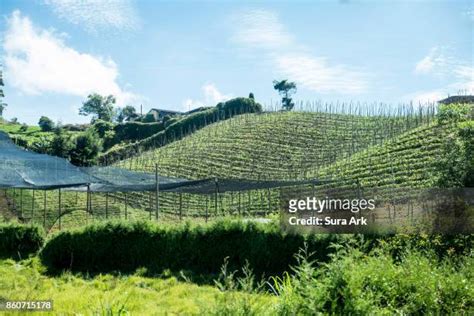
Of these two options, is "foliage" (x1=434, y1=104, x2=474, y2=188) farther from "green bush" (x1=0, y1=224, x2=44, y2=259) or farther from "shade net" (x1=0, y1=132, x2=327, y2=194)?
"green bush" (x1=0, y1=224, x2=44, y2=259)

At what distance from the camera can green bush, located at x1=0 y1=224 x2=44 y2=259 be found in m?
8.83

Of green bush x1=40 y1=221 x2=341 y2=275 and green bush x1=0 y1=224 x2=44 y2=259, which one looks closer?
green bush x1=40 y1=221 x2=341 y2=275

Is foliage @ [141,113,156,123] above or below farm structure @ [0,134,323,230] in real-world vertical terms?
above

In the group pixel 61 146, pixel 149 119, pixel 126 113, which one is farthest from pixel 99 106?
pixel 61 146

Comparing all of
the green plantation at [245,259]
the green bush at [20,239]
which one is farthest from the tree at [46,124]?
the green bush at [20,239]

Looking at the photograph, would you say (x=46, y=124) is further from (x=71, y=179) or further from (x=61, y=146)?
(x=71, y=179)

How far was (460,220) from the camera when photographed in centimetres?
677

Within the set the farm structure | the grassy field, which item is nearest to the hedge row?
the grassy field

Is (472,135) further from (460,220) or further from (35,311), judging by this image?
(35,311)

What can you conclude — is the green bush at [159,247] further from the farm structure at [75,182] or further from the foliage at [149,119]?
the foliage at [149,119]

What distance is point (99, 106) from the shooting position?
62.3 m

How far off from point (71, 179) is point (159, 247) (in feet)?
13.9

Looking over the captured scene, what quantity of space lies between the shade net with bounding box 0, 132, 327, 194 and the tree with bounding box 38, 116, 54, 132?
133ft

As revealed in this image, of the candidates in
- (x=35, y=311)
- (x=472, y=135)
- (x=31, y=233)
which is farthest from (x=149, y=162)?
(x=35, y=311)
